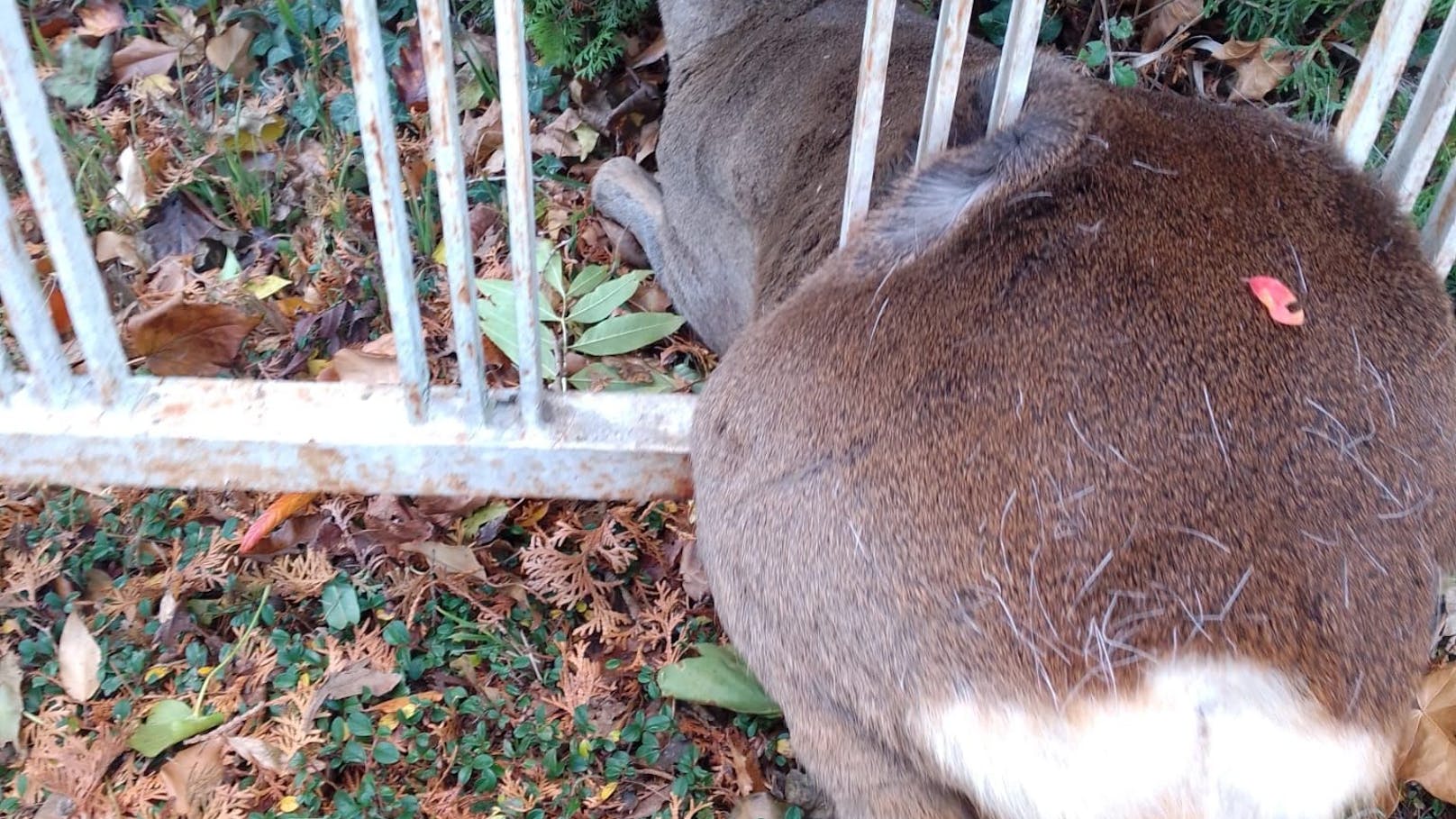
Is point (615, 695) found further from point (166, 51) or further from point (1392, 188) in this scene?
point (166, 51)

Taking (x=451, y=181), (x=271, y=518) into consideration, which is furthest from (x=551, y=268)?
(x=451, y=181)

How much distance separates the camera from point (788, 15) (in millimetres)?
2725

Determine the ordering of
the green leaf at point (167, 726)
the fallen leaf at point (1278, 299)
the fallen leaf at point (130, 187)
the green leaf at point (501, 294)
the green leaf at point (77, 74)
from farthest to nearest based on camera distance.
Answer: the green leaf at point (77, 74) → the fallen leaf at point (130, 187) → the green leaf at point (501, 294) → the green leaf at point (167, 726) → the fallen leaf at point (1278, 299)

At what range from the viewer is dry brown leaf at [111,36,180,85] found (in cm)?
300

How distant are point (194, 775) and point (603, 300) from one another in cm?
122

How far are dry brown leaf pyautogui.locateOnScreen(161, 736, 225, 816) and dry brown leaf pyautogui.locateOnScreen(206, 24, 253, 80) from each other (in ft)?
5.90

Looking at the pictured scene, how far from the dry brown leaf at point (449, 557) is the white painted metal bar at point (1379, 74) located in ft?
4.99

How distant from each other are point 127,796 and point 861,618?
3.96 feet

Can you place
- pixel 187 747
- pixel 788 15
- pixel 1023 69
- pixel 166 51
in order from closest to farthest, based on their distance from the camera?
1. pixel 1023 69
2. pixel 187 747
3. pixel 788 15
4. pixel 166 51

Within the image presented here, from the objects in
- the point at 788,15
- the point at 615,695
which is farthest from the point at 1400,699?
the point at 788,15

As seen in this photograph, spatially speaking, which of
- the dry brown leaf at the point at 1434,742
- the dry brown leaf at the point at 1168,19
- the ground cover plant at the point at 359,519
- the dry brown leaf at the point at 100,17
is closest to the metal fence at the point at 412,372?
the ground cover plant at the point at 359,519

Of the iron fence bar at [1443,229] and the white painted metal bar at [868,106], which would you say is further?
the iron fence bar at [1443,229]

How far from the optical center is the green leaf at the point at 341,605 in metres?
2.03

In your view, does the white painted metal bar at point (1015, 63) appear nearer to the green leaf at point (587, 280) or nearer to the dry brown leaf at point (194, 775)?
the green leaf at point (587, 280)
